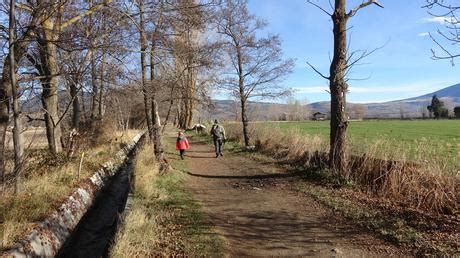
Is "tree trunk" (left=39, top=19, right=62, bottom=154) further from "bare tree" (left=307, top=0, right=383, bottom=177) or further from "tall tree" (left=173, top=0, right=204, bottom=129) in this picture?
"bare tree" (left=307, top=0, right=383, bottom=177)

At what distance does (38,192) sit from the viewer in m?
10.7

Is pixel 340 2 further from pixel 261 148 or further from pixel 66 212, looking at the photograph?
pixel 261 148

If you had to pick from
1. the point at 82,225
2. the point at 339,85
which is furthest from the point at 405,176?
the point at 82,225

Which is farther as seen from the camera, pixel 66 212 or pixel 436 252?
pixel 66 212

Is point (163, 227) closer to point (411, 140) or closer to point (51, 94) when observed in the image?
point (51, 94)

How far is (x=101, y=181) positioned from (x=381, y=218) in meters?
10.3

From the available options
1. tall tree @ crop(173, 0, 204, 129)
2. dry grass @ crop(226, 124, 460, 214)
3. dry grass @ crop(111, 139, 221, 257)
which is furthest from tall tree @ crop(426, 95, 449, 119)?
dry grass @ crop(111, 139, 221, 257)

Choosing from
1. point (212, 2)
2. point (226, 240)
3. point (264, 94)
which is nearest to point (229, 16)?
point (264, 94)

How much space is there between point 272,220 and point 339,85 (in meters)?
5.65

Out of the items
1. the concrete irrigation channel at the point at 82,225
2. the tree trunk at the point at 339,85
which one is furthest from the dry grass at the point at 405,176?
the concrete irrigation channel at the point at 82,225

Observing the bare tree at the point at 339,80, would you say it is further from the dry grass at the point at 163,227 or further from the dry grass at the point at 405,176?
the dry grass at the point at 163,227

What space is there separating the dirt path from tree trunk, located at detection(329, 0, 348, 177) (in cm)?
179

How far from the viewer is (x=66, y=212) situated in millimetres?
10633

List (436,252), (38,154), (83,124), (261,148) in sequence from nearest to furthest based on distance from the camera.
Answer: (436,252) < (38,154) < (261,148) < (83,124)
